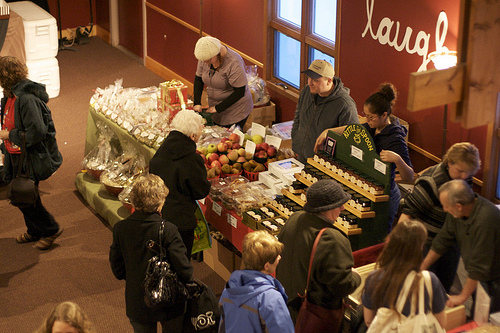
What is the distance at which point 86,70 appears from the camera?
10.2 m

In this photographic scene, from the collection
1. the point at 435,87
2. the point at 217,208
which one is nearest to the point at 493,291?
the point at 435,87

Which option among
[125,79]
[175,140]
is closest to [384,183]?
[175,140]

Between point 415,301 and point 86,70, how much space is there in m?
8.50

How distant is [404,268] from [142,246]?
4.71 feet

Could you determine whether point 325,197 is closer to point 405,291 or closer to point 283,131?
point 405,291

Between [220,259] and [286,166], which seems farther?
[220,259]

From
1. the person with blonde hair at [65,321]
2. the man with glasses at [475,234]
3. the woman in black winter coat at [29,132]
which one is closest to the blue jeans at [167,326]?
the person with blonde hair at [65,321]

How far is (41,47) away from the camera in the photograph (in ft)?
29.5

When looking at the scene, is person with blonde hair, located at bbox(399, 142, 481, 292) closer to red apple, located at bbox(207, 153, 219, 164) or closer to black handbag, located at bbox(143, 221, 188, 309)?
black handbag, located at bbox(143, 221, 188, 309)

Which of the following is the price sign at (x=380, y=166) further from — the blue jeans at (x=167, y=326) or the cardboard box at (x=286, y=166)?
the blue jeans at (x=167, y=326)

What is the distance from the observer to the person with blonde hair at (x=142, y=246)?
11.1 ft

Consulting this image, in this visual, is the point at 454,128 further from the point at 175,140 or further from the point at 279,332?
the point at 279,332

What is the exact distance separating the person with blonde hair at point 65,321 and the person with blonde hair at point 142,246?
75 centimetres

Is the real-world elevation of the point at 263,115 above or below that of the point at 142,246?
below
